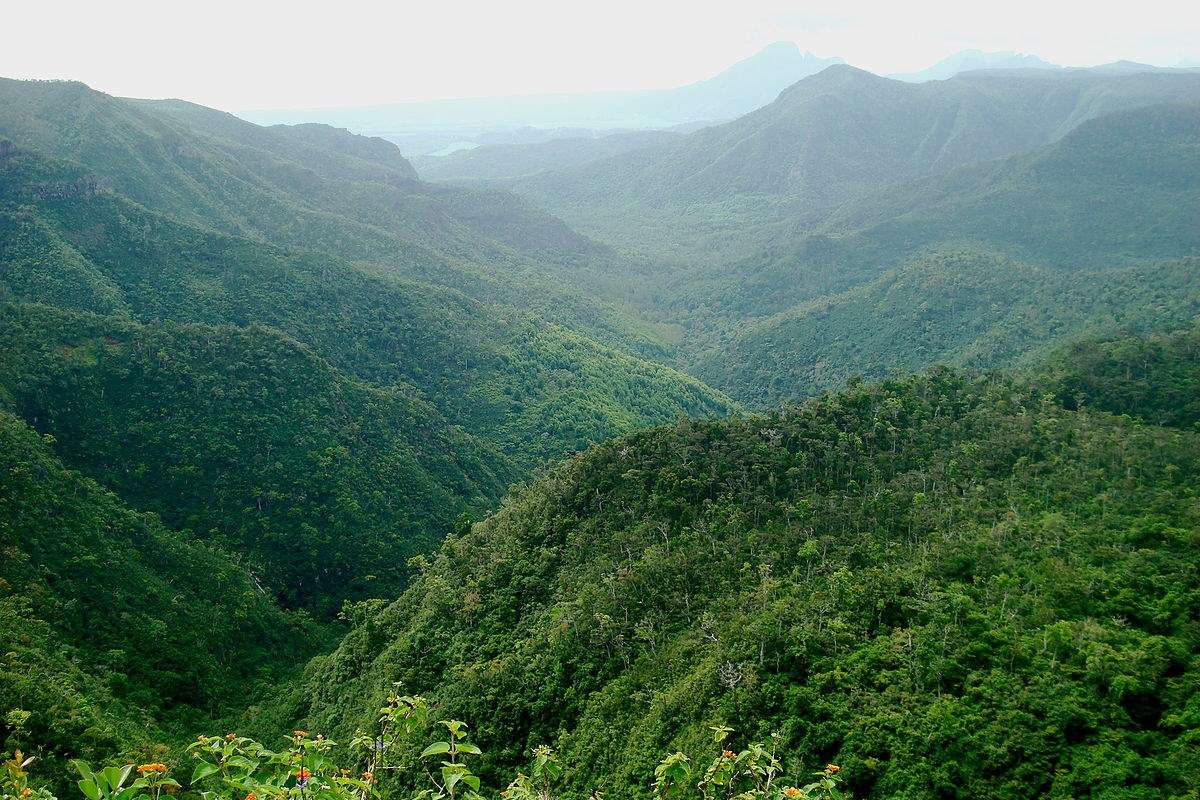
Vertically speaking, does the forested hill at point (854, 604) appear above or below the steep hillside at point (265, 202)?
below

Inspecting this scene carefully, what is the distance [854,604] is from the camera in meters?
30.2

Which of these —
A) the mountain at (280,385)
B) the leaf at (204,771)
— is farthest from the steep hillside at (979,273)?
the leaf at (204,771)

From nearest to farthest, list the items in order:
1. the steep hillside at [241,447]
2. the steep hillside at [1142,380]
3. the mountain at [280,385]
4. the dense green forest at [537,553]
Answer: the dense green forest at [537,553], the steep hillside at [1142,380], the steep hillside at [241,447], the mountain at [280,385]

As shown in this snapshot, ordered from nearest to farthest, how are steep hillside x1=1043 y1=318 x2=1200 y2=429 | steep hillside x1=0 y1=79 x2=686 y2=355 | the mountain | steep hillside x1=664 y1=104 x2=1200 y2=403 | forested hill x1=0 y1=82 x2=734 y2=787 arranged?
forested hill x1=0 y1=82 x2=734 y2=787 < steep hillside x1=1043 y1=318 x2=1200 y2=429 < the mountain < steep hillside x1=664 y1=104 x2=1200 y2=403 < steep hillside x1=0 y1=79 x2=686 y2=355

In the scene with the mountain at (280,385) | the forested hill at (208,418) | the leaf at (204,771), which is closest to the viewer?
the leaf at (204,771)

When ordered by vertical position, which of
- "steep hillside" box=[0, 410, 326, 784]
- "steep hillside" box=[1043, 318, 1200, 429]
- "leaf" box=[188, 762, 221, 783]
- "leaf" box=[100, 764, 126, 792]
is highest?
"leaf" box=[100, 764, 126, 792]

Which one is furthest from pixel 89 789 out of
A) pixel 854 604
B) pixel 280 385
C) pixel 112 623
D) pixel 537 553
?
pixel 280 385

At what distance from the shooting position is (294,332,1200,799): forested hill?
23.2 metres

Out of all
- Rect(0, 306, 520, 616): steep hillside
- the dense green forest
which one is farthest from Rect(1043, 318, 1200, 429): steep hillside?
Rect(0, 306, 520, 616): steep hillside

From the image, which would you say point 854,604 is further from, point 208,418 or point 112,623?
point 208,418

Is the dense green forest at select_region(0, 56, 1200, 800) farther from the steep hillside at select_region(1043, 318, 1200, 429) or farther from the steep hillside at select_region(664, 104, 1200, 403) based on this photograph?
the steep hillside at select_region(664, 104, 1200, 403)

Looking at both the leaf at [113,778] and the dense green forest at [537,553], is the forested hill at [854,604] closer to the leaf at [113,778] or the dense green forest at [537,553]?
the dense green forest at [537,553]

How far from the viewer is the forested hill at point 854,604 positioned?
76.0ft

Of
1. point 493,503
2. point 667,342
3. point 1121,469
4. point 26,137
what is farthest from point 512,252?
point 1121,469
